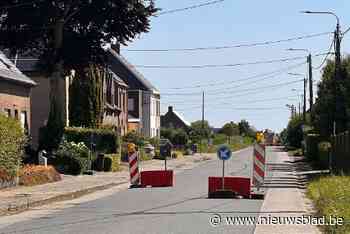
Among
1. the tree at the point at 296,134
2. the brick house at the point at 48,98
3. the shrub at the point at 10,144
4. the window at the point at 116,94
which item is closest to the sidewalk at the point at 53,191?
the shrub at the point at 10,144

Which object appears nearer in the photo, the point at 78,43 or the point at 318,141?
the point at 78,43

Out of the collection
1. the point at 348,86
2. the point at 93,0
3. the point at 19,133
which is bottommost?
the point at 19,133

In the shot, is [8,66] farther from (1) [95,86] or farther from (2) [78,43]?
(1) [95,86]

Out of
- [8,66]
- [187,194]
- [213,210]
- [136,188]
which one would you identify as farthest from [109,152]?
[213,210]

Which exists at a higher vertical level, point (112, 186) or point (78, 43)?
point (78, 43)

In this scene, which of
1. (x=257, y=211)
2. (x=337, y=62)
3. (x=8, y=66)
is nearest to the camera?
(x=257, y=211)

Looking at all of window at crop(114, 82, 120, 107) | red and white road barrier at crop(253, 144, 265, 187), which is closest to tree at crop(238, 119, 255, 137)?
window at crop(114, 82, 120, 107)

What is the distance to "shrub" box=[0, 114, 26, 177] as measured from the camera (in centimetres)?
2800

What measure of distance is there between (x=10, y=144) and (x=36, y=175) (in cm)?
359

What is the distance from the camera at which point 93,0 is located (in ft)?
131

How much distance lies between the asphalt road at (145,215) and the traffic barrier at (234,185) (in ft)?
1.75

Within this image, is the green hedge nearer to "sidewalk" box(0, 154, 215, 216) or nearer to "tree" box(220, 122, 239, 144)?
"sidewalk" box(0, 154, 215, 216)

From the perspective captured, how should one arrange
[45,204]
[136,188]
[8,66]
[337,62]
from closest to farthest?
[45,204]
[136,188]
[337,62]
[8,66]

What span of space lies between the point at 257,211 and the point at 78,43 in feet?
80.5
